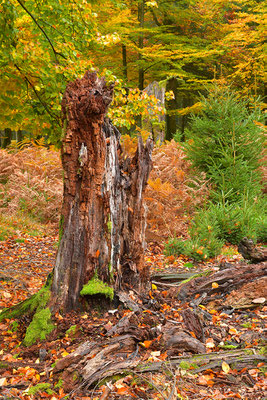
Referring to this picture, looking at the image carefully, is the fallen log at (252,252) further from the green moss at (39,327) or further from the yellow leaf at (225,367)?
the green moss at (39,327)

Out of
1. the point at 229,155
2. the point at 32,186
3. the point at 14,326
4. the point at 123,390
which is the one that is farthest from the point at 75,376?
the point at 32,186

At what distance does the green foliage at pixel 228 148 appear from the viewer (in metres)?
8.06

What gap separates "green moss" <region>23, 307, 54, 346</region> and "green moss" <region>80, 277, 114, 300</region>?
37cm

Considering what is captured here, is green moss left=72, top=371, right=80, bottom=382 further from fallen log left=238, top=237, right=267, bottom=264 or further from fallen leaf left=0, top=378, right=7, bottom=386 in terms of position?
fallen log left=238, top=237, right=267, bottom=264

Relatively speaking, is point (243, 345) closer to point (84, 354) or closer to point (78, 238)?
point (84, 354)

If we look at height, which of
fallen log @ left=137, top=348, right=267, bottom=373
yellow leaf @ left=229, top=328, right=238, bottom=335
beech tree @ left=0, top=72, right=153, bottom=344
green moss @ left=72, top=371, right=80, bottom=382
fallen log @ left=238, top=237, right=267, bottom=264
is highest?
beech tree @ left=0, top=72, right=153, bottom=344

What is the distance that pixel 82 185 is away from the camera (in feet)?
11.3

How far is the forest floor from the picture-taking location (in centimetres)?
251

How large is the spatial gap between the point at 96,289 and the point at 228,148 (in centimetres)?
586

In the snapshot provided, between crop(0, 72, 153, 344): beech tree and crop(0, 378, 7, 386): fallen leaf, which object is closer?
crop(0, 378, 7, 386): fallen leaf

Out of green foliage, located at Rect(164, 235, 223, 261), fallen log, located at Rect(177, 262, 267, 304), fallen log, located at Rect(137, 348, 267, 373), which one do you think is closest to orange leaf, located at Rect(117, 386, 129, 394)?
fallen log, located at Rect(137, 348, 267, 373)

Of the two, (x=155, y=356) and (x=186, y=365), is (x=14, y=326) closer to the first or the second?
(x=155, y=356)

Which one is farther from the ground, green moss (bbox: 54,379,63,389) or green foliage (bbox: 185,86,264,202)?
green foliage (bbox: 185,86,264,202)

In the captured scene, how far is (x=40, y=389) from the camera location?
2555 mm
